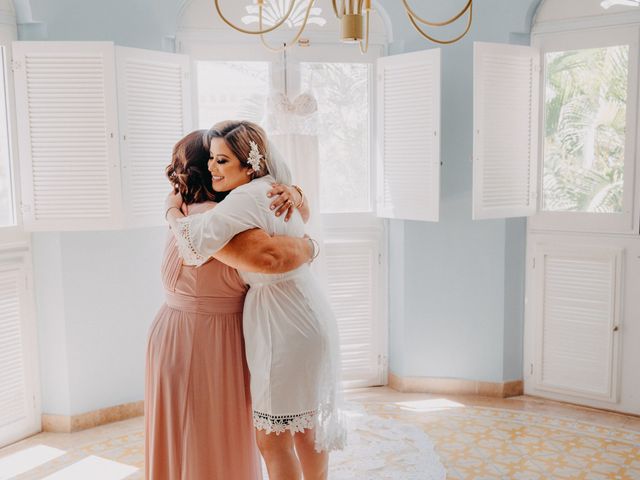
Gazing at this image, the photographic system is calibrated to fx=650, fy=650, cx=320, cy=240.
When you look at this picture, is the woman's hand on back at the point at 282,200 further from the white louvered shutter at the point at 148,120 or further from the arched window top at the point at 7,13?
the arched window top at the point at 7,13

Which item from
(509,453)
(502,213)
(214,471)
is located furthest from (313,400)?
(502,213)

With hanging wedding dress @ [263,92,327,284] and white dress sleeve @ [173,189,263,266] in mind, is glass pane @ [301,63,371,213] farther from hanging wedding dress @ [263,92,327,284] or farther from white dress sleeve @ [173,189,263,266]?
white dress sleeve @ [173,189,263,266]

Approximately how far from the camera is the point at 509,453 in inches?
123

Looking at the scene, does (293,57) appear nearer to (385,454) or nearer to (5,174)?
(5,174)

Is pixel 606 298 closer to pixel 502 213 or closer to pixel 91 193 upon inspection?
pixel 502 213

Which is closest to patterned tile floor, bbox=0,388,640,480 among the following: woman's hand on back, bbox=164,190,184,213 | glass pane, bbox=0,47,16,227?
glass pane, bbox=0,47,16,227

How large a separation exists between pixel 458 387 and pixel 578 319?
31.9 inches

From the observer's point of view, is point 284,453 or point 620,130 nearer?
point 284,453

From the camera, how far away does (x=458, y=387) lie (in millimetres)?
3955

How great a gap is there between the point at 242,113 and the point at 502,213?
62.5 inches

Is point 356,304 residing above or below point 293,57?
below

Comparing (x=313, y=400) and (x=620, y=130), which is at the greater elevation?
(x=620, y=130)

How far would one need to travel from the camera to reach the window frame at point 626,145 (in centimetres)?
347

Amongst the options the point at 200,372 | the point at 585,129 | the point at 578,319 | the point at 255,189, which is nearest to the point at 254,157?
the point at 255,189
